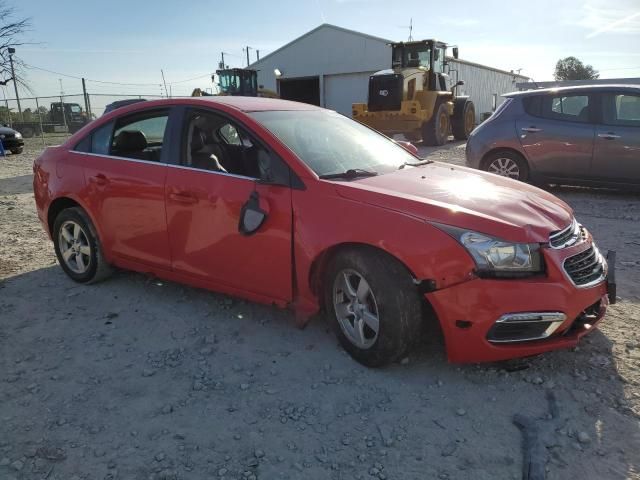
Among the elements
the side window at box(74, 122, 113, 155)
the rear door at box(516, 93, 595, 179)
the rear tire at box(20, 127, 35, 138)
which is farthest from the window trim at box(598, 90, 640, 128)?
the rear tire at box(20, 127, 35, 138)

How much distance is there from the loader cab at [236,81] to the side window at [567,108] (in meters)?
16.9

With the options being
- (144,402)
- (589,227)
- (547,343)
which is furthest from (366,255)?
(589,227)

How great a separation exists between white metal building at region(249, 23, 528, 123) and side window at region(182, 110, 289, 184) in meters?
26.8

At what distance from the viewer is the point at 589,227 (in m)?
6.13

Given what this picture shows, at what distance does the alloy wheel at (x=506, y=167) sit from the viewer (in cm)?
796

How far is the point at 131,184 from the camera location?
159 inches

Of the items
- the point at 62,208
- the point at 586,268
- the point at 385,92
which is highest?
the point at 385,92

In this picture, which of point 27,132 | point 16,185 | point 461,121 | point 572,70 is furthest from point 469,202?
point 572,70

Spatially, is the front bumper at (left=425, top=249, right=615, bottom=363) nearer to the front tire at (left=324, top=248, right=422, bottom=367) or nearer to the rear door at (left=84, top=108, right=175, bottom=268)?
the front tire at (left=324, top=248, right=422, bottom=367)

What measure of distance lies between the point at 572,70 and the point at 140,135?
7849cm

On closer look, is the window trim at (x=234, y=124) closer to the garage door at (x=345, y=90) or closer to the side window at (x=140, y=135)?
the side window at (x=140, y=135)

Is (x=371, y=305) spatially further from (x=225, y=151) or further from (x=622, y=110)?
(x=622, y=110)

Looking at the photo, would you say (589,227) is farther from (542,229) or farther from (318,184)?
(318,184)

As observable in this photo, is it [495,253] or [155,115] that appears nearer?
[495,253]
